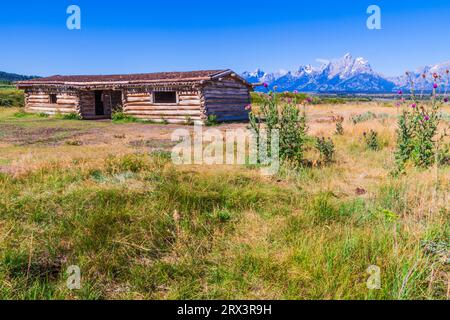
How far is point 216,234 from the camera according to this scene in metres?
3.63

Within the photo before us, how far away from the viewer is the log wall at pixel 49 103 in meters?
20.8

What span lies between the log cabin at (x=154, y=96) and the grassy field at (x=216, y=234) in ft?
38.5

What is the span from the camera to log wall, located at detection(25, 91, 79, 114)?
2080 centimetres

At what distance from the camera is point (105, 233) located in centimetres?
346

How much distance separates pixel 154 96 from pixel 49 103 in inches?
330

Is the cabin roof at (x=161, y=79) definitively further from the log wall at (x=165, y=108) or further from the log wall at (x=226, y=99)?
the log wall at (x=165, y=108)

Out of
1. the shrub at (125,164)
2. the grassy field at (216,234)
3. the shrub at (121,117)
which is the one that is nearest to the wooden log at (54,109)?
the shrub at (121,117)

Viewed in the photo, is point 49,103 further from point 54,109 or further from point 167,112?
point 167,112

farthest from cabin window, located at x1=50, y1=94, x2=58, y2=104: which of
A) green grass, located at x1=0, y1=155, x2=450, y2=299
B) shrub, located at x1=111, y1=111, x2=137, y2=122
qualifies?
green grass, located at x1=0, y1=155, x2=450, y2=299

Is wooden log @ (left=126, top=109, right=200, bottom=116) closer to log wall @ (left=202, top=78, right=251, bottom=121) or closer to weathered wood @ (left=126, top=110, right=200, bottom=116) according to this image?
weathered wood @ (left=126, top=110, right=200, bottom=116)

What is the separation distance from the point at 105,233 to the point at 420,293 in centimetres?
300

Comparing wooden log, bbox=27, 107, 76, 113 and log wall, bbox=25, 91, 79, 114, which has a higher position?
log wall, bbox=25, 91, 79, 114

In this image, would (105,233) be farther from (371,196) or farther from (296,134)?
(296,134)
